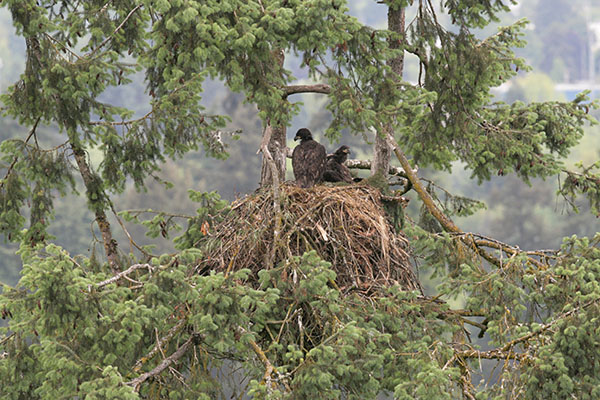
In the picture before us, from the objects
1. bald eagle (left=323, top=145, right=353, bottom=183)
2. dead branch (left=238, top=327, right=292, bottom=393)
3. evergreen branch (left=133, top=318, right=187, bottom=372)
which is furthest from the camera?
bald eagle (left=323, top=145, right=353, bottom=183)

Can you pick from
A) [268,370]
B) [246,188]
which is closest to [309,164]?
[268,370]

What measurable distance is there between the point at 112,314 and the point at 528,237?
39.7 meters

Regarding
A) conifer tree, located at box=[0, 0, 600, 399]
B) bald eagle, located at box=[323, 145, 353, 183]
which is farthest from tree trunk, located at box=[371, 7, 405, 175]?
bald eagle, located at box=[323, 145, 353, 183]

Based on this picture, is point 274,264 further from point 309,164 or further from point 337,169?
point 337,169

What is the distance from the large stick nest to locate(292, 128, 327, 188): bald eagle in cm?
31

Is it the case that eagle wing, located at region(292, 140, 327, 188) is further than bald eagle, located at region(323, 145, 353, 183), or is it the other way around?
bald eagle, located at region(323, 145, 353, 183)

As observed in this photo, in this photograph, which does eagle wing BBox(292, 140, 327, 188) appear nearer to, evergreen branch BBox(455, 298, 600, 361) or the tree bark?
the tree bark

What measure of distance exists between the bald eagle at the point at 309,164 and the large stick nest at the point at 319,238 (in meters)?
0.31

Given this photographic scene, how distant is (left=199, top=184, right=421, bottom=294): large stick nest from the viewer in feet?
24.1

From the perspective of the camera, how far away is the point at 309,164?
823 cm

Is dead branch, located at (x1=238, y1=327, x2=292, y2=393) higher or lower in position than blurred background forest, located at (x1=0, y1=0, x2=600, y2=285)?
lower

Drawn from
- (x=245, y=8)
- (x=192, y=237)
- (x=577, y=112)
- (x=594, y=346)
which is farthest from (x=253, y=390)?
(x=577, y=112)

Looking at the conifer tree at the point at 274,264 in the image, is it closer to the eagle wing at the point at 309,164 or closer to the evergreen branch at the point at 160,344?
the evergreen branch at the point at 160,344

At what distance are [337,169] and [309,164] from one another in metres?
0.43
